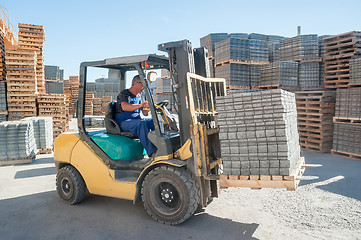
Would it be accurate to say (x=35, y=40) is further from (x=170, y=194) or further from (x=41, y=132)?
(x=170, y=194)

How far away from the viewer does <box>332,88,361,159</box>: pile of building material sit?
838 centimetres

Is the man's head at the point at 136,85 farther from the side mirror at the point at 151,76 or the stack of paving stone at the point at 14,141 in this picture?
the stack of paving stone at the point at 14,141

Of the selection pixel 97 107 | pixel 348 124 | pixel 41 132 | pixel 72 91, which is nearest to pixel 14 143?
pixel 41 132

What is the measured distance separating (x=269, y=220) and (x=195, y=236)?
3.67 ft

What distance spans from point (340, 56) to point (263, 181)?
26.5ft

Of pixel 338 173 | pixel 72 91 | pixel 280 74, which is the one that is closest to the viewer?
pixel 338 173

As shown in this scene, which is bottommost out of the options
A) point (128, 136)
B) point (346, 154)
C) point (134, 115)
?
point (346, 154)

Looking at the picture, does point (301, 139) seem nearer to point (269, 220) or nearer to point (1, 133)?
point (269, 220)

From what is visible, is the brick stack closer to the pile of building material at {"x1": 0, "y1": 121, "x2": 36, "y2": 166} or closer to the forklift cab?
the pile of building material at {"x1": 0, "y1": 121, "x2": 36, "y2": 166}

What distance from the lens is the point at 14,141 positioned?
325 inches

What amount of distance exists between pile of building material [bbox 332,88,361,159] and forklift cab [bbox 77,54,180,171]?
20.5 ft

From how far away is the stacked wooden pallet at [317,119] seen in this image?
31.1 feet

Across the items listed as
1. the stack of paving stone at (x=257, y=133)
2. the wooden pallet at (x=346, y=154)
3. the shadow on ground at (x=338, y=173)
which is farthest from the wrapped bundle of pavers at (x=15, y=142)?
the wooden pallet at (x=346, y=154)

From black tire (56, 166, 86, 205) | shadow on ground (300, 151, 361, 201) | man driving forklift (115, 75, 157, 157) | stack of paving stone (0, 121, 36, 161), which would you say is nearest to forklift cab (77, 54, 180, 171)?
man driving forklift (115, 75, 157, 157)
